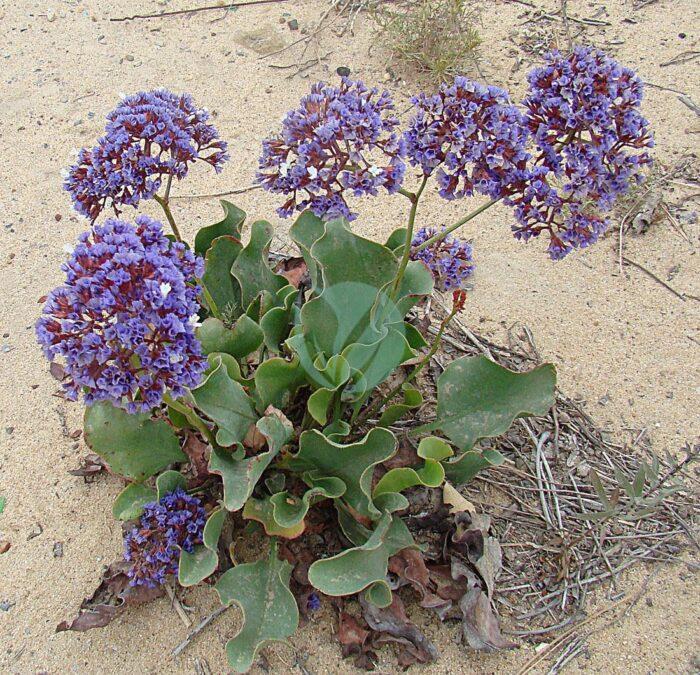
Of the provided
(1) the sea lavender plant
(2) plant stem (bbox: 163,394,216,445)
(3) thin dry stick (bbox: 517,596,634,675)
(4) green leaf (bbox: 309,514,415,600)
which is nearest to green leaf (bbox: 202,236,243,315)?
(1) the sea lavender plant

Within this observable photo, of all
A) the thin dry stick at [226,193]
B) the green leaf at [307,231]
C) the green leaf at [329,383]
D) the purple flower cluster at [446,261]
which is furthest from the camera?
the thin dry stick at [226,193]

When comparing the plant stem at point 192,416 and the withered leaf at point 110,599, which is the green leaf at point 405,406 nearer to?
the plant stem at point 192,416

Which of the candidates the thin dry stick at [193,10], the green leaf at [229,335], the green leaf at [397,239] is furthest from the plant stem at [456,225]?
the thin dry stick at [193,10]

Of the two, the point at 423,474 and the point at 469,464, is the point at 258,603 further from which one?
the point at 469,464

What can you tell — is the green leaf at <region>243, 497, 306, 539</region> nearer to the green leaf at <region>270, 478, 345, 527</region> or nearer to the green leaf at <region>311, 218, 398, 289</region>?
the green leaf at <region>270, 478, 345, 527</region>

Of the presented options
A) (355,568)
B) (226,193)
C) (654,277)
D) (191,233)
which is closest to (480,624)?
(355,568)

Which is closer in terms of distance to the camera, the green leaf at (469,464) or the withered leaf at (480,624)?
the withered leaf at (480,624)

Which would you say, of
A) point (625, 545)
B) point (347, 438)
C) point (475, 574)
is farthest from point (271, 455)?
point (625, 545)
